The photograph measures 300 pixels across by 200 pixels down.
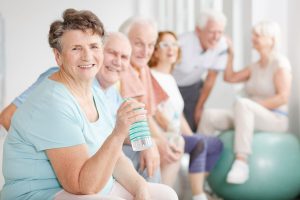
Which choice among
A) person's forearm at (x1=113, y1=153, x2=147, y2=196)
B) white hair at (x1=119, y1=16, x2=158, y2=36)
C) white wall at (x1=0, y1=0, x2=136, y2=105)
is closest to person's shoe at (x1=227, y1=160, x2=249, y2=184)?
white hair at (x1=119, y1=16, x2=158, y2=36)

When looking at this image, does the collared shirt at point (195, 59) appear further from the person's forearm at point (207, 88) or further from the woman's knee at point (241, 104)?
the woman's knee at point (241, 104)

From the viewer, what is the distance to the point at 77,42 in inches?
65.7

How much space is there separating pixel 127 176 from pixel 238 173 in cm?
150

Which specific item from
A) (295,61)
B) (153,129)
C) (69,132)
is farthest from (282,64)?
(69,132)

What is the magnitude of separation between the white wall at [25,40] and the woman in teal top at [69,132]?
1.76 meters

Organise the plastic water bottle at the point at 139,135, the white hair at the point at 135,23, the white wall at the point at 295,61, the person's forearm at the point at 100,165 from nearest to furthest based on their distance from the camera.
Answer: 1. the person's forearm at the point at 100,165
2. the plastic water bottle at the point at 139,135
3. the white hair at the point at 135,23
4. the white wall at the point at 295,61

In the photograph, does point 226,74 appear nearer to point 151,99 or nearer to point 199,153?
point 199,153

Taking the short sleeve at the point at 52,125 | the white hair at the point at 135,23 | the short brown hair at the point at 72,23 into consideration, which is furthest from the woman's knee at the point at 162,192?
the white hair at the point at 135,23

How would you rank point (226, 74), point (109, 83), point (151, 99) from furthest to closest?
point (226, 74) < point (151, 99) < point (109, 83)

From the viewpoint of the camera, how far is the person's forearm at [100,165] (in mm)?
1515

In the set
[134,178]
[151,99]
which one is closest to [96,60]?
[134,178]

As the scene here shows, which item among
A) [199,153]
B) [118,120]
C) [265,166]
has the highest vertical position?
[118,120]

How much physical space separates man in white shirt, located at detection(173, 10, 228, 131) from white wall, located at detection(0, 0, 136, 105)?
838mm

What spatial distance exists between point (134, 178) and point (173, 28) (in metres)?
2.82
